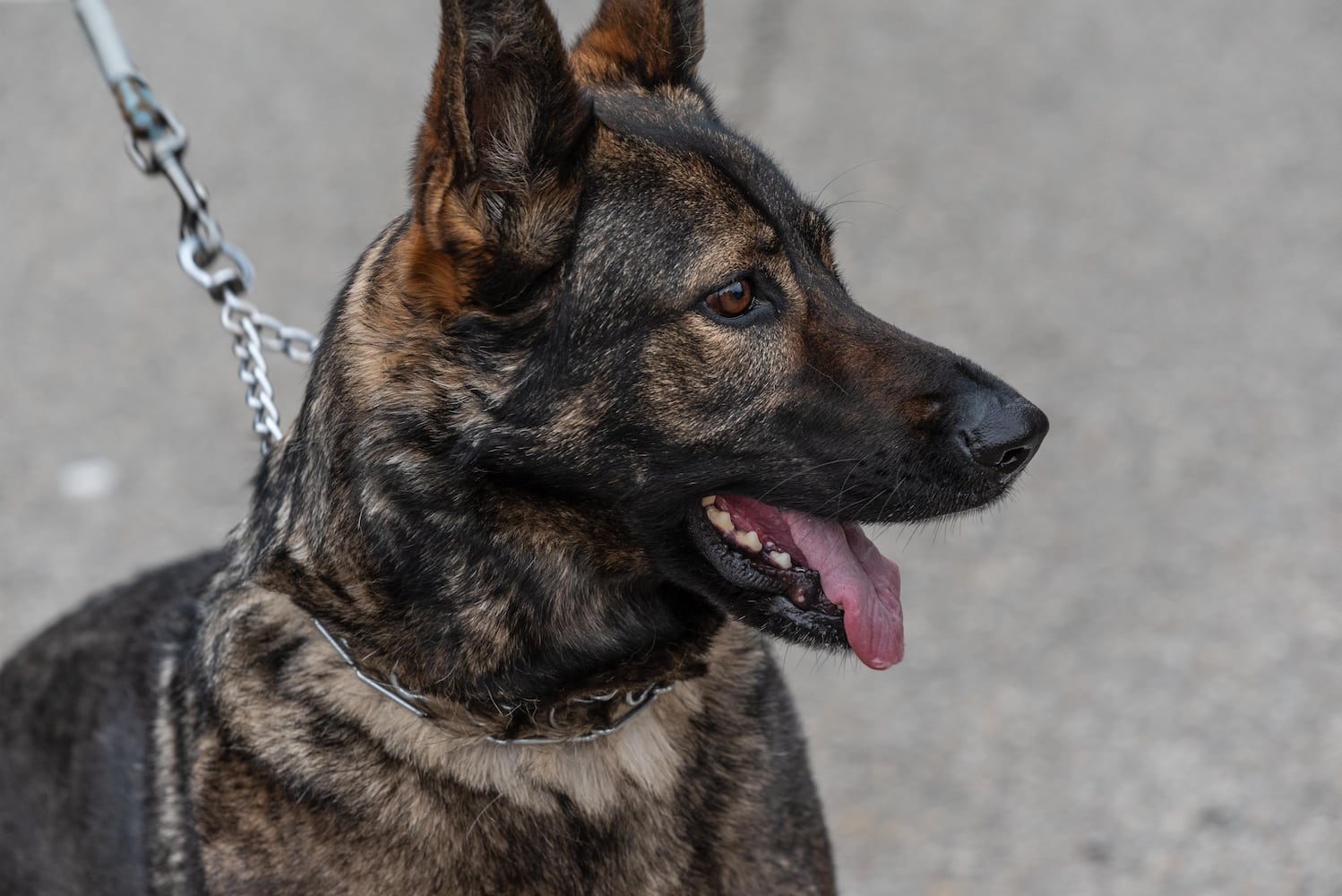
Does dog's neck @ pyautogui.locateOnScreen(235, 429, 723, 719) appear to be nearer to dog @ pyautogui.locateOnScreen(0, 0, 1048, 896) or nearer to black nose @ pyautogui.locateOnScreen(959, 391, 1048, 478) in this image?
dog @ pyautogui.locateOnScreen(0, 0, 1048, 896)

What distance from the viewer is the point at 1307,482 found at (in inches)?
193

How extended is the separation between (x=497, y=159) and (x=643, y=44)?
0.65m

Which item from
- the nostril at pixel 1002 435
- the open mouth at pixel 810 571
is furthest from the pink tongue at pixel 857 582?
the nostril at pixel 1002 435

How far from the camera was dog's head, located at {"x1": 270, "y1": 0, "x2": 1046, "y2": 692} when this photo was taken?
7.66ft

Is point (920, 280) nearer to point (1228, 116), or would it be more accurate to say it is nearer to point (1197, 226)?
point (1197, 226)

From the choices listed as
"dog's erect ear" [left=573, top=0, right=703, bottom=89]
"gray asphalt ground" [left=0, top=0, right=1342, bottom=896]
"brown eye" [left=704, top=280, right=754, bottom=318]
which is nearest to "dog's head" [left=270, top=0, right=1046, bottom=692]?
"brown eye" [left=704, top=280, right=754, bottom=318]

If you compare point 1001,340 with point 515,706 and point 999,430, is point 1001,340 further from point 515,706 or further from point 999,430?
point 515,706

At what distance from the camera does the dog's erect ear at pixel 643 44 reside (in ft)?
9.06

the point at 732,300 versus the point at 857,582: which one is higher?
the point at 732,300

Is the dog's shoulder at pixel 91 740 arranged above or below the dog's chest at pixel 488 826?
below

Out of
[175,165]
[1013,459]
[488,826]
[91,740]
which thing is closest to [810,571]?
[1013,459]

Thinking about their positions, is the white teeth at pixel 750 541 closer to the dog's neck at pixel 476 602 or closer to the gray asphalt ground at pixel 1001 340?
the dog's neck at pixel 476 602

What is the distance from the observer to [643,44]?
9.11 feet

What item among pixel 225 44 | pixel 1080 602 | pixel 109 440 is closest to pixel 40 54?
pixel 225 44
